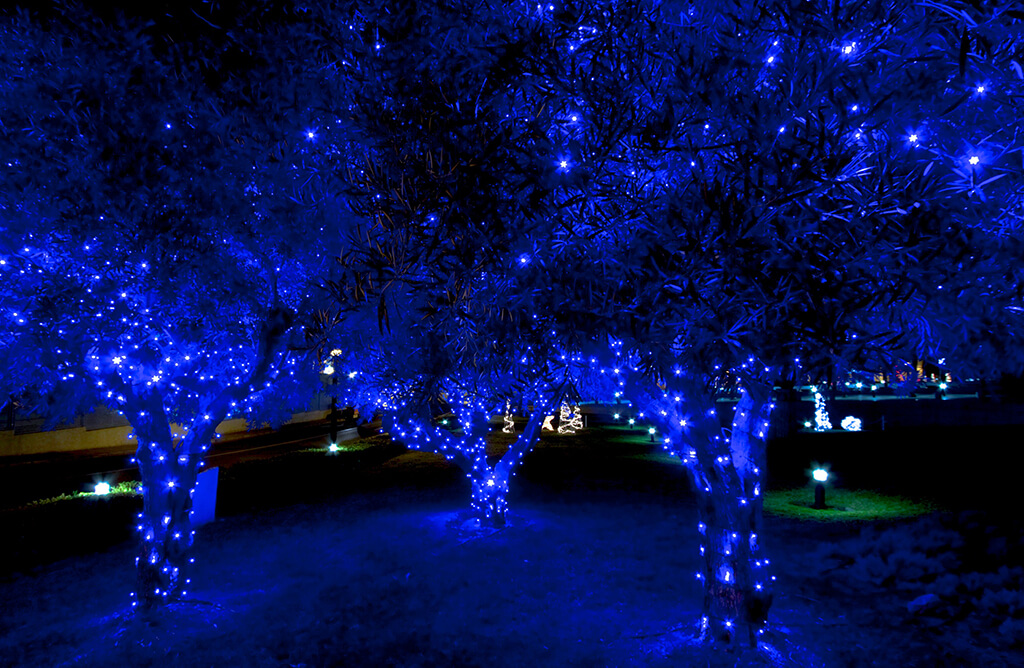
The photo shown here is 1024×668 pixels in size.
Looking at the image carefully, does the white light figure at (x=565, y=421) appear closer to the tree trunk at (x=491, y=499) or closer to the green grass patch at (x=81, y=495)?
the tree trunk at (x=491, y=499)

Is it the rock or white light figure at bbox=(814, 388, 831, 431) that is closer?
the rock

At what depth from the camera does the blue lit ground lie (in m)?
7.97

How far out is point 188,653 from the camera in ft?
26.2

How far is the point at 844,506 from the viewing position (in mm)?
16453

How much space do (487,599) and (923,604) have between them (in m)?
6.62

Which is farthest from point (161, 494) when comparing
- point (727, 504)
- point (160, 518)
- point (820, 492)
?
point (820, 492)

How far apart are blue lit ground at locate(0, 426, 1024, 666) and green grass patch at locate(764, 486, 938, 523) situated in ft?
3.67

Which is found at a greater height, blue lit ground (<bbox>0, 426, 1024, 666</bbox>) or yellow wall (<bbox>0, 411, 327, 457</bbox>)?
yellow wall (<bbox>0, 411, 327, 457</bbox>)

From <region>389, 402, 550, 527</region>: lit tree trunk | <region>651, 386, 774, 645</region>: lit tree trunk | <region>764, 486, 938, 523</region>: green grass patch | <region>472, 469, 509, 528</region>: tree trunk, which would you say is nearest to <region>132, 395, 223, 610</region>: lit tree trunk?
<region>389, 402, 550, 527</region>: lit tree trunk

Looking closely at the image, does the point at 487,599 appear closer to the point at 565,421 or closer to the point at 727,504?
the point at 727,504

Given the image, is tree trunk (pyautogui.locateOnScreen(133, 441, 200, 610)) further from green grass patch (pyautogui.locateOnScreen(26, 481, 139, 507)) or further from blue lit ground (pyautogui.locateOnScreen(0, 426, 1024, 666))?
green grass patch (pyautogui.locateOnScreen(26, 481, 139, 507))

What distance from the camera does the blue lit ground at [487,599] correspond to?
7969mm

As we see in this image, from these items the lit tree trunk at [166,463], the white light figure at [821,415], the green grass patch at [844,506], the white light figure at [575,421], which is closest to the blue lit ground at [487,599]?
the lit tree trunk at [166,463]

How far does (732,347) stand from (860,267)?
1225 mm
